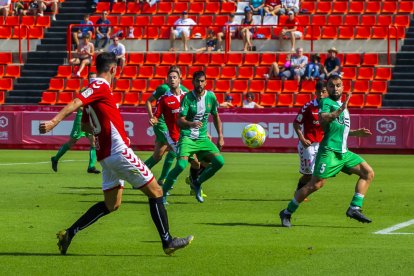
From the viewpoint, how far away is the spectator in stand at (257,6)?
3921cm

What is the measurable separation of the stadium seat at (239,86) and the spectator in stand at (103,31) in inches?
225

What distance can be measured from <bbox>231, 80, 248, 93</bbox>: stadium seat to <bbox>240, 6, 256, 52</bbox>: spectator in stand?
79.2 inches

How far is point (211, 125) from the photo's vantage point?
107 feet

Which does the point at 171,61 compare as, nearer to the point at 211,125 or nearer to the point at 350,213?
the point at 211,125

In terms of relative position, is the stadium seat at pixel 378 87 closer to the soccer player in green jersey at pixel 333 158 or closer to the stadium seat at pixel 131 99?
the stadium seat at pixel 131 99

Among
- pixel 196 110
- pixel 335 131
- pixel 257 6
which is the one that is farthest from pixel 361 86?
pixel 335 131

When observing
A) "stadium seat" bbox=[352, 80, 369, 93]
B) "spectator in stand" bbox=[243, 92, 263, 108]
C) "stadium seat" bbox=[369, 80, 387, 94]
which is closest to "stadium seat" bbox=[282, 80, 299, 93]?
"stadium seat" bbox=[352, 80, 369, 93]

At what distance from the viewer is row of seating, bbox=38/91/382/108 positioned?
115 feet

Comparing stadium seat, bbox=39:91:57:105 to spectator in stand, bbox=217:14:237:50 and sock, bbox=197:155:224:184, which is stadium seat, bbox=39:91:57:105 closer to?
spectator in stand, bbox=217:14:237:50

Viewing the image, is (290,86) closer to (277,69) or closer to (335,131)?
(277,69)

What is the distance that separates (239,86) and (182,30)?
3700 mm

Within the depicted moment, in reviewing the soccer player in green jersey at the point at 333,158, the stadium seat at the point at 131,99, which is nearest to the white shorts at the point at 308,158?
the soccer player in green jersey at the point at 333,158

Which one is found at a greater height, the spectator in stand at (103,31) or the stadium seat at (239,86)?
the spectator in stand at (103,31)

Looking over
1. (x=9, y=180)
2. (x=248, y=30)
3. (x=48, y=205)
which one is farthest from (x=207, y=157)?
(x=248, y=30)
